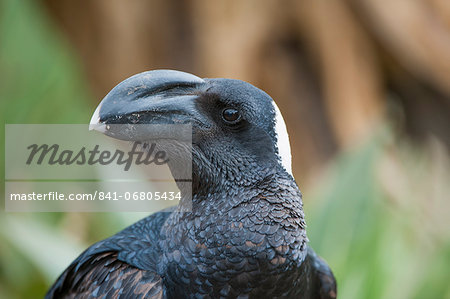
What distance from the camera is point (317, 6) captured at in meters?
4.35

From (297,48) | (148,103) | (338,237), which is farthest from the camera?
(297,48)

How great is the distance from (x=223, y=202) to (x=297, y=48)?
329 cm

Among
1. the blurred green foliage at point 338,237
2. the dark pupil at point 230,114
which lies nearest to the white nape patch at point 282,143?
the dark pupil at point 230,114

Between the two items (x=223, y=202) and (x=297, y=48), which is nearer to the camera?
(x=223, y=202)

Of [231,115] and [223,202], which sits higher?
[231,115]

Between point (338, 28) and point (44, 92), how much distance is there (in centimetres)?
222

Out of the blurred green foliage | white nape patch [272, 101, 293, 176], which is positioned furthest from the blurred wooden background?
white nape patch [272, 101, 293, 176]

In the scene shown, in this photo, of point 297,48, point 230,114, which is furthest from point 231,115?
point 297,48

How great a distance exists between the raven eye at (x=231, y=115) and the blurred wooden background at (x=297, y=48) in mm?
3004

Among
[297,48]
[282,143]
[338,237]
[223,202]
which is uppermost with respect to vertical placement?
[297,48]

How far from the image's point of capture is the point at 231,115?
4.58ft

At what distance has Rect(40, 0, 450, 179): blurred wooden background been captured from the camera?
4.27m

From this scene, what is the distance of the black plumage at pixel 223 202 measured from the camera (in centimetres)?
136

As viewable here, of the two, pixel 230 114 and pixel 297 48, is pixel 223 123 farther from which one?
pixel 297 48
